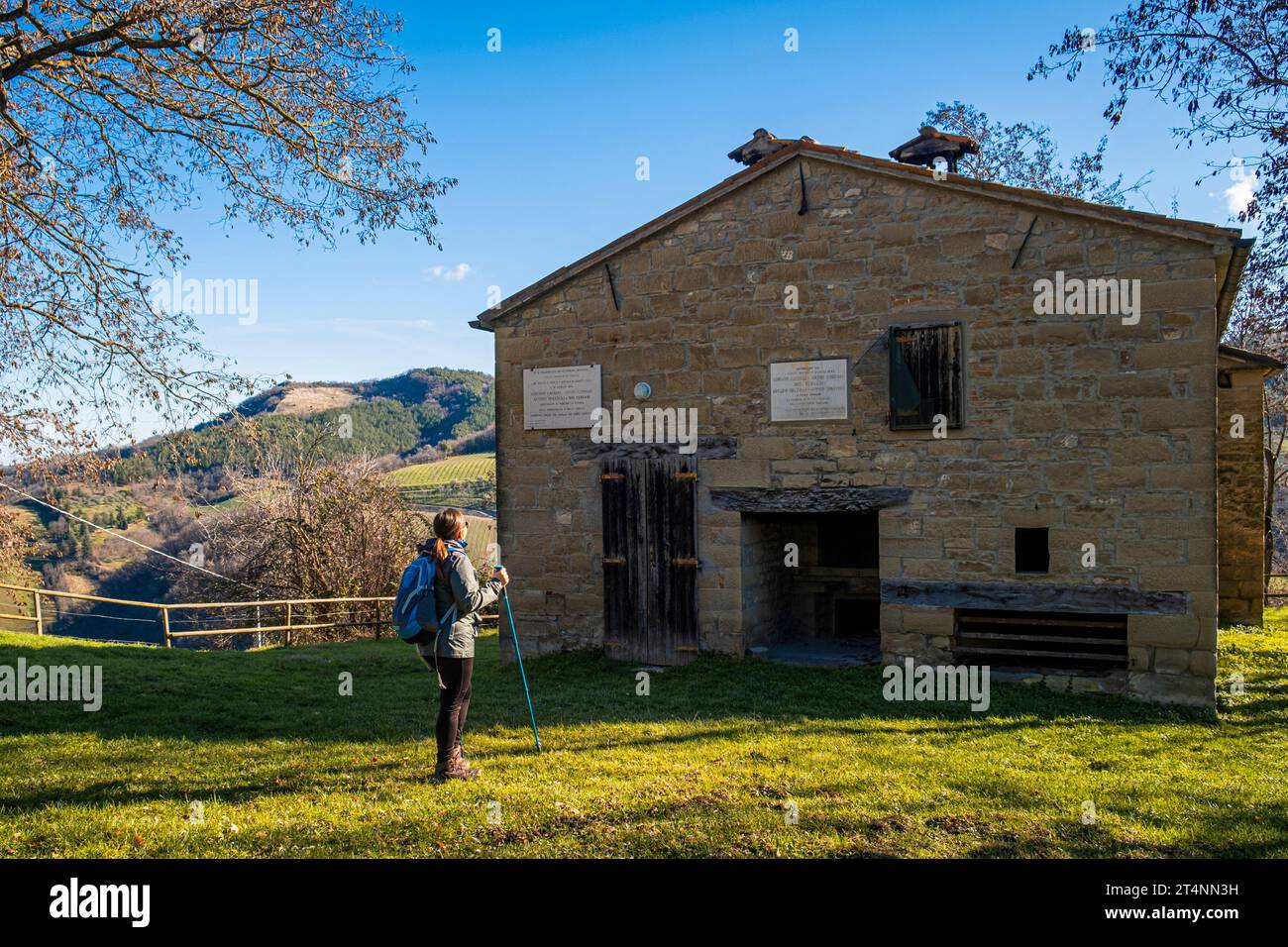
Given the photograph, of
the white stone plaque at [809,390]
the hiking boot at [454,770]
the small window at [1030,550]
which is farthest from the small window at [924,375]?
the hiking boot at [454,770]

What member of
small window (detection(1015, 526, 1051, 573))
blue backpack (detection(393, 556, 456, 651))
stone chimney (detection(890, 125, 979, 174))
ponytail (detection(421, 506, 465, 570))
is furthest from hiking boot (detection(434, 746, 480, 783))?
stone chimney (detection(890, 125, 979, 174))

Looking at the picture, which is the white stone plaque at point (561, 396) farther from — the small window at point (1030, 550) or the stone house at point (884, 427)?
the small window at point (1030, 550)

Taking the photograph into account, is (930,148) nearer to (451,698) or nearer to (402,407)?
(451,698)

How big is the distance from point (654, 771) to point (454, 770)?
1.39 meters

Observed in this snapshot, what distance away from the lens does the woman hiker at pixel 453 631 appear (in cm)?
581

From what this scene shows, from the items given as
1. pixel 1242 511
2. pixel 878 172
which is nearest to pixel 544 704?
pixel 878 172

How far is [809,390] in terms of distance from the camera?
998cm

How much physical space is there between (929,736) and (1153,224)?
5.34m

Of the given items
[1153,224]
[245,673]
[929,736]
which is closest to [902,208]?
[1153,224]

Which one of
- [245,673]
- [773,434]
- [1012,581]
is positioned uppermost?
[773,434]

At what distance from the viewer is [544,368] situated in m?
11.2

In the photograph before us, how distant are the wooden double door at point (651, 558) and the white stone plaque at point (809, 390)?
129cm
